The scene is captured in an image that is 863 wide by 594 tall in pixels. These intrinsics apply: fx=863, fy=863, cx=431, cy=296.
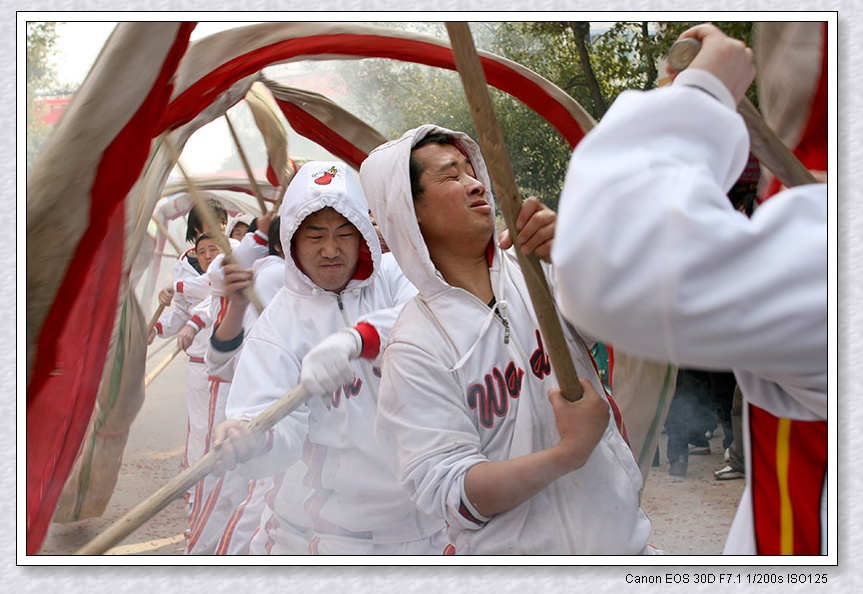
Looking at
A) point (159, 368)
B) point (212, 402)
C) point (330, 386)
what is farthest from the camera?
point (159, 368)

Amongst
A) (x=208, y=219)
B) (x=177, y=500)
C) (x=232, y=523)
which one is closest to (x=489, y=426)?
(x=208, y=219)

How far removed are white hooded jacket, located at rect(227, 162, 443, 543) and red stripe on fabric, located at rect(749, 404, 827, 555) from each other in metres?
1.25

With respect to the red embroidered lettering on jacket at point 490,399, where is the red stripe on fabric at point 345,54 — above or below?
above

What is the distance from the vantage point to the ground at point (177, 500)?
2.29m

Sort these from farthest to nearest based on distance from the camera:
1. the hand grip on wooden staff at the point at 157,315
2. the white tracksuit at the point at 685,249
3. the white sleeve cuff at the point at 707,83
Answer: the hand grip on wooden staff at the point at 157,315 → the white sleeve cuff at the point at 707,83 → the white tracksuit at the point at 685,249

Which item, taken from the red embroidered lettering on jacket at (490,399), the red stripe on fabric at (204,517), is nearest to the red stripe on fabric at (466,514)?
the red embroidered lettering on jacket at (490,399)

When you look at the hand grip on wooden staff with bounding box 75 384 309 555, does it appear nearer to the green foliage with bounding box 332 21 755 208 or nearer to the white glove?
the white glove

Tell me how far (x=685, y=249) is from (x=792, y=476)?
47 centimetres

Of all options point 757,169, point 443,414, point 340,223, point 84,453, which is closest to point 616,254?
point 757,169

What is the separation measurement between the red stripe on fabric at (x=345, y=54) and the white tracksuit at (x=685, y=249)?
152 centimetres

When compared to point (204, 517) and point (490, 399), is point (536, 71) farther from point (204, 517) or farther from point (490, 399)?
point (204, 517)

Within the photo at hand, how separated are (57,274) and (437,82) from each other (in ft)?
5.68

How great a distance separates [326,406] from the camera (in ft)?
7.57

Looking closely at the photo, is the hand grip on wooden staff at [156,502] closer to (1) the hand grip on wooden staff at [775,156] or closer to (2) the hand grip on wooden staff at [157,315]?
(1) the hand grip on wooden staff at [775,156]
